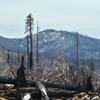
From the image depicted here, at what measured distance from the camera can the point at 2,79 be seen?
2842cm

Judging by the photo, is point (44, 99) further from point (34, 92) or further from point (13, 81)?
point (13, 81)

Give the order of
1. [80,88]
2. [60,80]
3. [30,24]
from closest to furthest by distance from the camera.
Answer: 1. [80,88]
2. [60,80]
3. [30,24]

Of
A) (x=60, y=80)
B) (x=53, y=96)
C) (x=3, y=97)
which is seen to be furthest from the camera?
(x=60, y=80)

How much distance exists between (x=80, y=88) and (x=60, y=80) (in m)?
11.2

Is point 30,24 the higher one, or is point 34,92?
point 30,24

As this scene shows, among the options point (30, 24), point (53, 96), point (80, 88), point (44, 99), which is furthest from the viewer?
point (30, 24)

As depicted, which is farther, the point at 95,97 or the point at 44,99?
the point at 95,97

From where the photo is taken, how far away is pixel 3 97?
25.1m

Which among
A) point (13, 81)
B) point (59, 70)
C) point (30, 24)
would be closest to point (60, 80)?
point (59, 70)

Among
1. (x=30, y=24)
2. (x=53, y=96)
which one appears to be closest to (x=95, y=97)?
(x=53, y=96)

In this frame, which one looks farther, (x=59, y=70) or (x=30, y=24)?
(x=30, y=24)

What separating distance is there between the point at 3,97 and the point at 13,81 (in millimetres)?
3460

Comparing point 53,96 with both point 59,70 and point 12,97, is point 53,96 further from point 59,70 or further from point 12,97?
point 59,70

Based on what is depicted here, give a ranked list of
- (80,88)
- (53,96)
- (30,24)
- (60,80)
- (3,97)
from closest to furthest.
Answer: (3,97) → (53,96) → (80,88) → (60,80) → (30,24)
